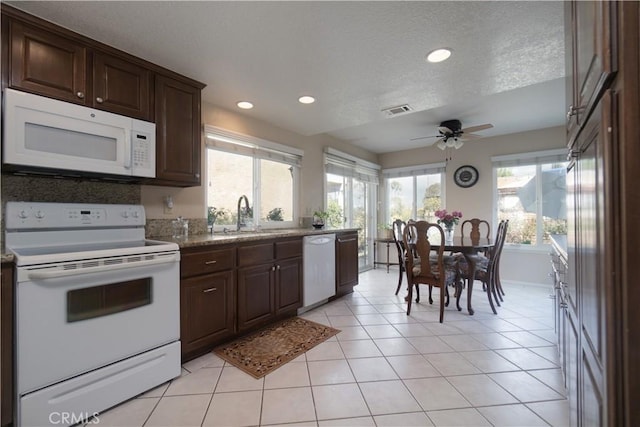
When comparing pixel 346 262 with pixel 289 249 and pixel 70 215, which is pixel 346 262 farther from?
pixel 70 215

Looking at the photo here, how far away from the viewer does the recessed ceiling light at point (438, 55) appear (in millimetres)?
1971

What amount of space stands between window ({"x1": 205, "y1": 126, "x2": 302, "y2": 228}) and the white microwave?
0.89 metres

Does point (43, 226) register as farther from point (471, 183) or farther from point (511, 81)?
point (471, 183)

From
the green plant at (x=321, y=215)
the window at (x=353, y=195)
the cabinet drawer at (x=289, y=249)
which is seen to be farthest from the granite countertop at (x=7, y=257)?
the window at (x=353, y=195)

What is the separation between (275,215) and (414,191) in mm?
3151

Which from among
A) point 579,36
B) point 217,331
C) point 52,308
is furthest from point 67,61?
point 579,36

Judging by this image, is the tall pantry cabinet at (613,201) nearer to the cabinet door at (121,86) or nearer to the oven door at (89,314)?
the oven door at (89,314)

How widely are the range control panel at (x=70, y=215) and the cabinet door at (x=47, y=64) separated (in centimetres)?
69

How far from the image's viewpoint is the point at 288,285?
2.89 metres

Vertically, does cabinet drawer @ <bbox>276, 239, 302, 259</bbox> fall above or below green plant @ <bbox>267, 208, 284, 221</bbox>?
below

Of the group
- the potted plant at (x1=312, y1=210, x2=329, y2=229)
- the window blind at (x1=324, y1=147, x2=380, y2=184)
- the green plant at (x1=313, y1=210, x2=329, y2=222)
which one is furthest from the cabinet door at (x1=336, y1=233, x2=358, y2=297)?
the window blind at (x1=324, y1=147, x2=380, y2=184)

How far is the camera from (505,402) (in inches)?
65.1

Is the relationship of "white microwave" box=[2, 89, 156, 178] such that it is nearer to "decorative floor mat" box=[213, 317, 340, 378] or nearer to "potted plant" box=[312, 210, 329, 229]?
"decorative floor mat" box=[213, 317, 340, 378]

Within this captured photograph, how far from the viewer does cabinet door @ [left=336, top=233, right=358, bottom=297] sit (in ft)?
11.9
